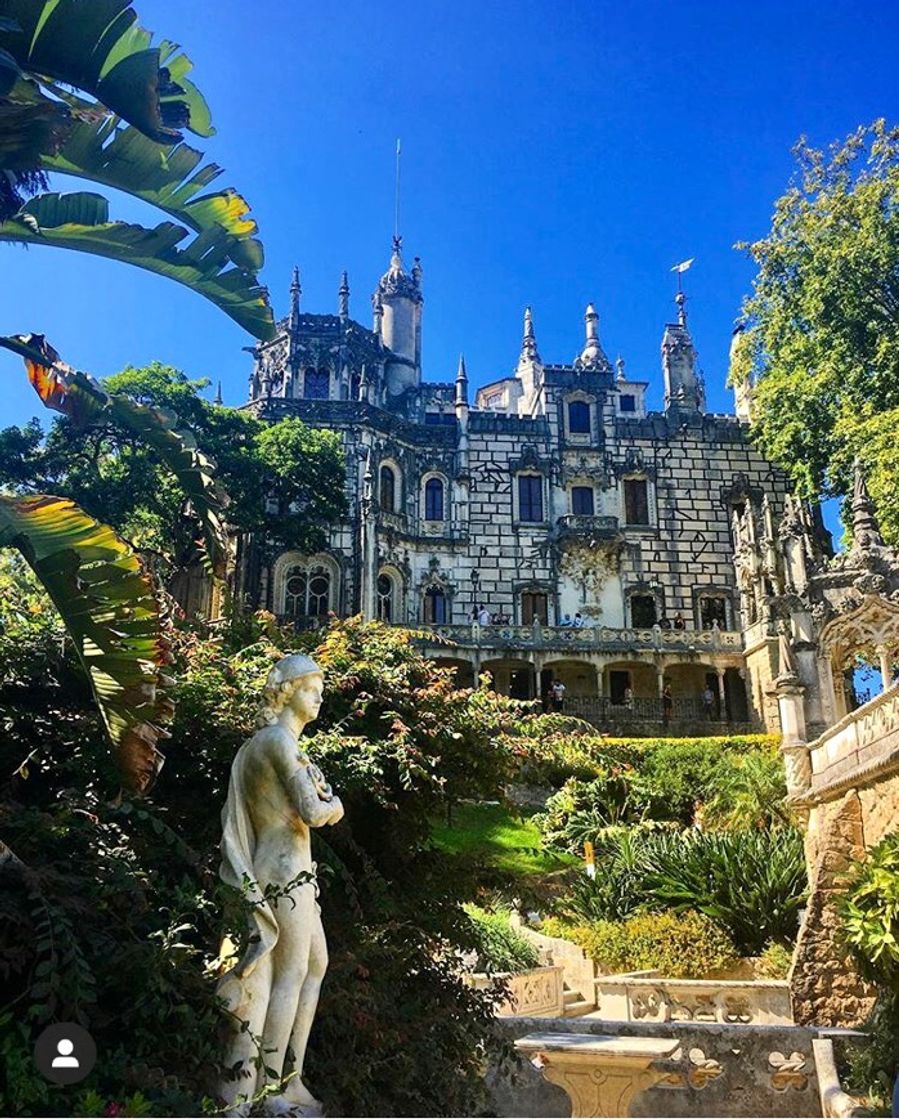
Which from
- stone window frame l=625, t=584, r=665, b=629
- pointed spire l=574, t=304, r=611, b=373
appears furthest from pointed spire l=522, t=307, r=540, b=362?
stone window frame l=625, t=584, r=665, b=629

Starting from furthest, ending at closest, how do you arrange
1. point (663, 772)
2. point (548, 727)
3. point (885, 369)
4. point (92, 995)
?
1. point (885, 369)
2. point (663, 772)
3. point (548, 727)
4. point (92, 995)

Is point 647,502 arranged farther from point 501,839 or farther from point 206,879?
point 206,879

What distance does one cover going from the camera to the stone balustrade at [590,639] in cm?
3416

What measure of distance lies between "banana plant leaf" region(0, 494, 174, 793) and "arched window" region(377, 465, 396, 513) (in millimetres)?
31688

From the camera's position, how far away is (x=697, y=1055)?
9.91 metres

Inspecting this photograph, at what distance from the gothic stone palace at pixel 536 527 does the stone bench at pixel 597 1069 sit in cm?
2590

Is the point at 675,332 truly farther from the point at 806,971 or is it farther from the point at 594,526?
the point at 806,971

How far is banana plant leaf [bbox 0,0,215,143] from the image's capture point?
6.51m

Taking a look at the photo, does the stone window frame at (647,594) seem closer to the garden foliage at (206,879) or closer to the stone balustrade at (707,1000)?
the stone balustrade at (707,1000)

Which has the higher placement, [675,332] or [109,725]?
[675,332]

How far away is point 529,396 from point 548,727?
4559 cm

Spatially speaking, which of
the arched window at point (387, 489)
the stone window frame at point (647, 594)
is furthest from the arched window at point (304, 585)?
the stone window frame at point (647, 594)

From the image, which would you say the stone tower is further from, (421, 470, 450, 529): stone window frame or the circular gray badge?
the circular gray badge

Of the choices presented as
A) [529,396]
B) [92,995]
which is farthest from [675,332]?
[92,995]
